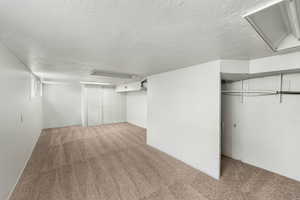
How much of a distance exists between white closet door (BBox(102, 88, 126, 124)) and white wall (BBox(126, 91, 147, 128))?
34 centimetres

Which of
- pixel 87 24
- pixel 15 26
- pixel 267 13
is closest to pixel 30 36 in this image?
pixel 15 26

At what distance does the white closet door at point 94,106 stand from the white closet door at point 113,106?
0.87 feet

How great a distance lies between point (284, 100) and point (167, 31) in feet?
8.70

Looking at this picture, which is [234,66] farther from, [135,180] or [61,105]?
[61,105]

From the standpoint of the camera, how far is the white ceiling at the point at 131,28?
99 cm

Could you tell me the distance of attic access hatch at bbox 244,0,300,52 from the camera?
1011 mm

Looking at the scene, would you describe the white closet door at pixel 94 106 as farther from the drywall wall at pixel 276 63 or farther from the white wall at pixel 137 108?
the drywall wall at pixel 276 63

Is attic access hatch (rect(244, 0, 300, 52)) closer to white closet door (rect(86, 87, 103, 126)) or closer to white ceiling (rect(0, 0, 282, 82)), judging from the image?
white ceiling (rect(0, 0, 282, 82))

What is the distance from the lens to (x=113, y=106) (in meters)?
7.29

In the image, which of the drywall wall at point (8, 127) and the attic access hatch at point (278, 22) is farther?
the drywall wall at point (8, 127)

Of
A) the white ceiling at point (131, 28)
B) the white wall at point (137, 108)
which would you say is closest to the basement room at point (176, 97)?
the white ceiling at point (131, 28)

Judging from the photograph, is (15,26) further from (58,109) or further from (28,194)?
(58,109)

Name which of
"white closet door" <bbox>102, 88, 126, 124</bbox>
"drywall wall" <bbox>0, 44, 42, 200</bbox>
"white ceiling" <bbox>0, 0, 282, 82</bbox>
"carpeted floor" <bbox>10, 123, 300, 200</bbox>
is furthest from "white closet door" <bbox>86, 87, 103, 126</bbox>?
"white ceiling" <bbox>0, 0, 282, 82</bbox>

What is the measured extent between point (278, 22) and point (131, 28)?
1.51m
